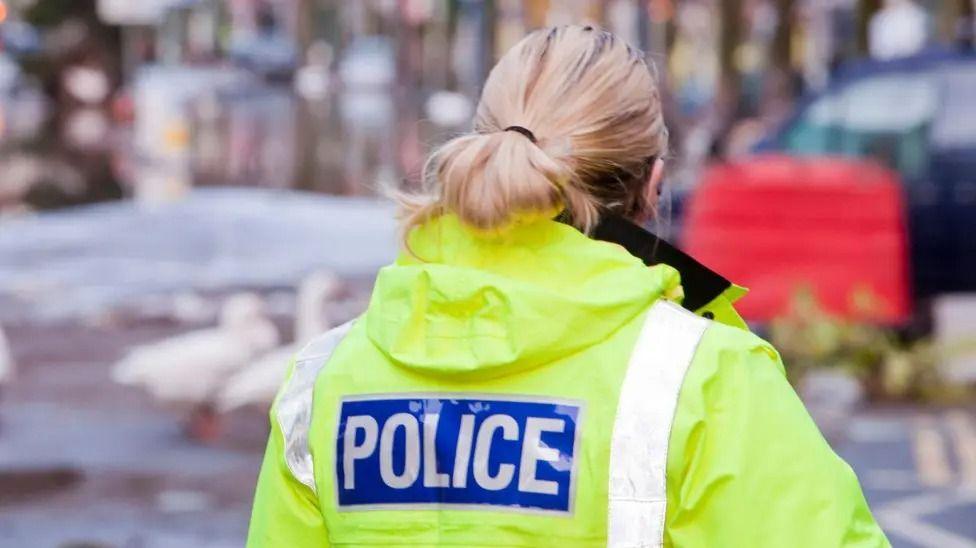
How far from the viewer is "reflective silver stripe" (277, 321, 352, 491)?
2.35m

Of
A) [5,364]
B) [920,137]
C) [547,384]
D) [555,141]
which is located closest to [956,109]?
[920,137]

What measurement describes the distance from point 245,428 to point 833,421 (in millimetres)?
2805

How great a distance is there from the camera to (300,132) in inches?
478

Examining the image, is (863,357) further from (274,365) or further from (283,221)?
(283,221)

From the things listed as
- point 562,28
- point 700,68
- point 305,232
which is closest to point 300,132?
point 305,232

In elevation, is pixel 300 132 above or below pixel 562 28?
below

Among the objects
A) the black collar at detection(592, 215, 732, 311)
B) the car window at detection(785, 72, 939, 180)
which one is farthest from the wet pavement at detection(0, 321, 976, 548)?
the black collar at detection(592, 215, 732, 311)

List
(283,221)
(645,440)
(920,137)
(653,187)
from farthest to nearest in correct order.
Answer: (283,221) < (920,137) < (653,187) < (645,440)

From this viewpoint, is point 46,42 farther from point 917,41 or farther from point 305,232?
point 917,41

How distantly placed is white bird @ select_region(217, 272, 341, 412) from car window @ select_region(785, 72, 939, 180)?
3578 mm

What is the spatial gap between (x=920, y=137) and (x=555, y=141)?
30.9 ft

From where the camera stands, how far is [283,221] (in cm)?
1208

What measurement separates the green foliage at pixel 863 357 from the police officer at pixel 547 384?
772cm

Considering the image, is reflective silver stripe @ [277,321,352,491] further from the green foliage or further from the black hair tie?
the green foliage
